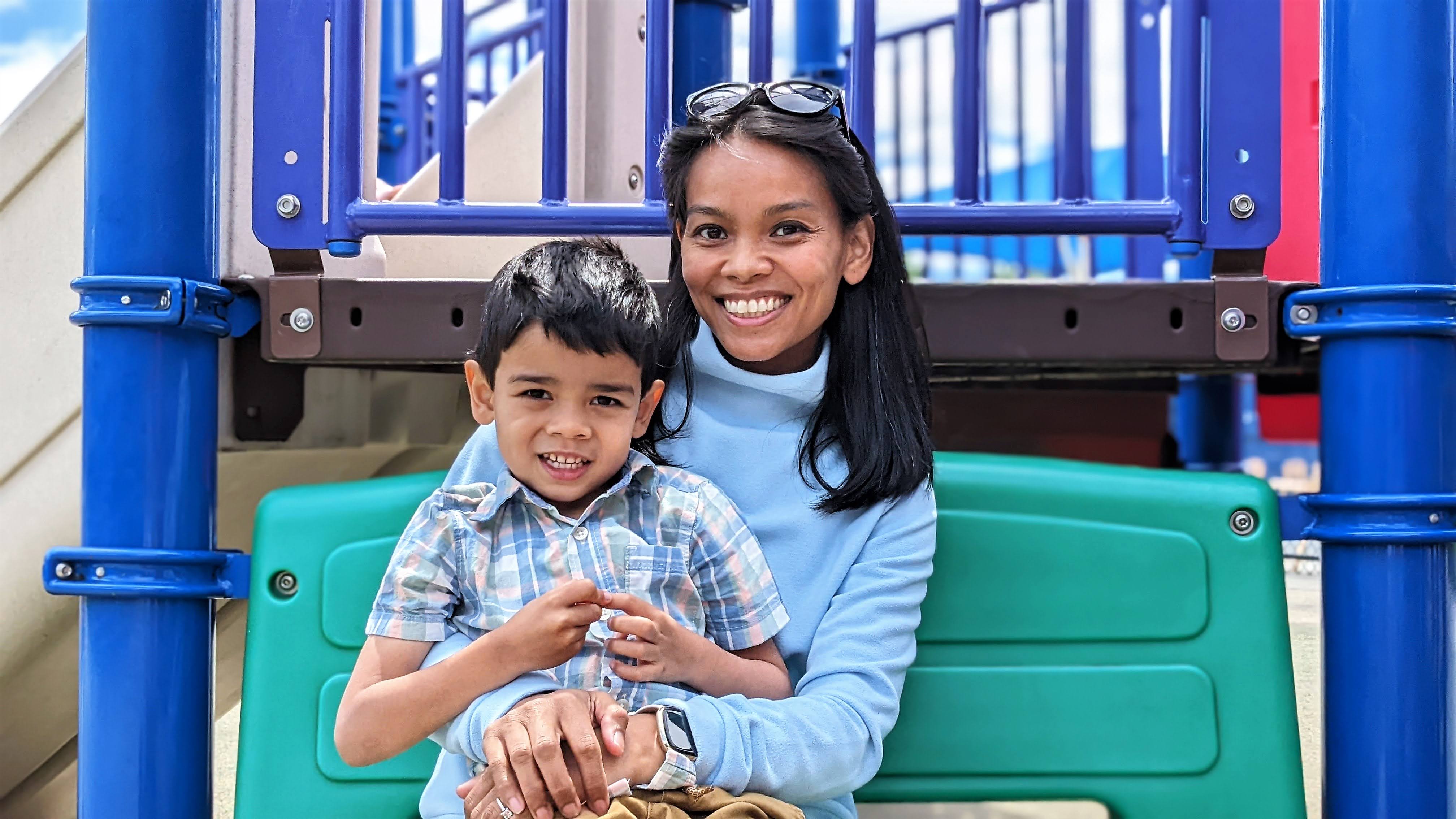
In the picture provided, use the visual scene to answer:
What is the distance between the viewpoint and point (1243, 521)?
184 cm

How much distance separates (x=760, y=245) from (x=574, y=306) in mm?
335

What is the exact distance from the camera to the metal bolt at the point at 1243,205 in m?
1.89

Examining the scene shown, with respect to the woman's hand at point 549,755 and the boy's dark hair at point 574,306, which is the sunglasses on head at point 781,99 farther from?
the woman's hand at point 549,755

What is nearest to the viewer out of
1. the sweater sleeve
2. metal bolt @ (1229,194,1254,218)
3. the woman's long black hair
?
the sweater sleeve

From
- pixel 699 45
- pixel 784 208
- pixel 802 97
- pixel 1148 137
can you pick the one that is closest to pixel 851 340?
pixel 784 208

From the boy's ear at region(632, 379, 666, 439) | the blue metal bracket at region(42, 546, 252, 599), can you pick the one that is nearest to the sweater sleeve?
the boy's ear at region(632, 379, 666, 439)

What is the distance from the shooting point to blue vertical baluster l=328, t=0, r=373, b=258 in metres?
1.93

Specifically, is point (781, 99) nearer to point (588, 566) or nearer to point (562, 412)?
point (562, 412)

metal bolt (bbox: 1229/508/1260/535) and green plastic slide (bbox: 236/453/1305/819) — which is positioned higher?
metal bolt (bbox: 1229/508/1260/535)

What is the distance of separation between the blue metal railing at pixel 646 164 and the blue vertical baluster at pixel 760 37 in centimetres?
1

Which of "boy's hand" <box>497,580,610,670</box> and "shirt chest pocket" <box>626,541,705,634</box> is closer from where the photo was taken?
"boy's hand" <box>497,580,610,670</box>

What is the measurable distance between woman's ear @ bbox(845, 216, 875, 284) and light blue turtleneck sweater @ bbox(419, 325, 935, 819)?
117mm

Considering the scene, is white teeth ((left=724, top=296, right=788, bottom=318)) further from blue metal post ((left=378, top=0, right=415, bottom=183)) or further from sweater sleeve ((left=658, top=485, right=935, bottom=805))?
blue metal post ((left=378, top=0, right=415, bottom=183))

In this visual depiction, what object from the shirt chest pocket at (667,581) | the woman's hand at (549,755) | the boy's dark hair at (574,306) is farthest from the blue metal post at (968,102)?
the woman's hand at (549,755)
